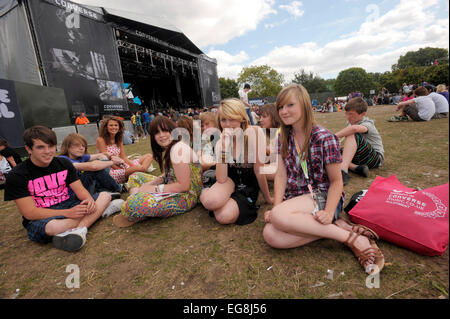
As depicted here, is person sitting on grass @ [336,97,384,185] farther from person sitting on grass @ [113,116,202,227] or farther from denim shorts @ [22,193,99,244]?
denim shorts @ [22,193,99,244]

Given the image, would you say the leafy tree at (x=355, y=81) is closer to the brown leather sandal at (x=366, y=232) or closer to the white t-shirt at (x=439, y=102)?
the white t-shirt at (x=439, y=102)

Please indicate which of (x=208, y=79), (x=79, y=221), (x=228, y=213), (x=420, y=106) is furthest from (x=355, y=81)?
(x=79, y=221)

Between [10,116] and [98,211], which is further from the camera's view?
[10,116]

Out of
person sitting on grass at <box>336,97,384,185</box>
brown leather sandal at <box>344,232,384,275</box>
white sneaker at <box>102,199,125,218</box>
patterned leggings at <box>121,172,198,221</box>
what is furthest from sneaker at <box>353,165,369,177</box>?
white sneaker at <box>102,199,125,218</box>

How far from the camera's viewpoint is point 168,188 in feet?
8.62

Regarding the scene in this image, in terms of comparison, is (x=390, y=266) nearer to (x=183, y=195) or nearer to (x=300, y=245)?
(x=300, y=245)

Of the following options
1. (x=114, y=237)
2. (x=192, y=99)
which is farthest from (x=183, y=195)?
(x=192, y=99)

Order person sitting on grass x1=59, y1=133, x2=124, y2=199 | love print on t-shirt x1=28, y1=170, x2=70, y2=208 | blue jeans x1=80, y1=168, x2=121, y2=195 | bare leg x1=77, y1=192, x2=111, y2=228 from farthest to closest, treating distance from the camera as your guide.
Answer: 1. blue jeans x1=80, y1=168, x2=121, y2=195
2. person sitting on grass x1=59, y1=133, x2=124, y2=199
3. bare leg x1=77, y1=192, x2=111, y2=228
4. love print on t-shirt x1=28, y1=170, x2=70, y2=208

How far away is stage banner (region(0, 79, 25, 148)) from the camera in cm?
675

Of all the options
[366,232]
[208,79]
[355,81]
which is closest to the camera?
[366,232]

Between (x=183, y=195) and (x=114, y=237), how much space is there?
0.91 metres

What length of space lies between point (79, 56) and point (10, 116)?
18.3 feet

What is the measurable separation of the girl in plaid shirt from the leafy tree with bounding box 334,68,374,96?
70.8 m

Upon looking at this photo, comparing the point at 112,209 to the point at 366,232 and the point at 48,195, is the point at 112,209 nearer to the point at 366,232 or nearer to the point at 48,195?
the point at 48,195
